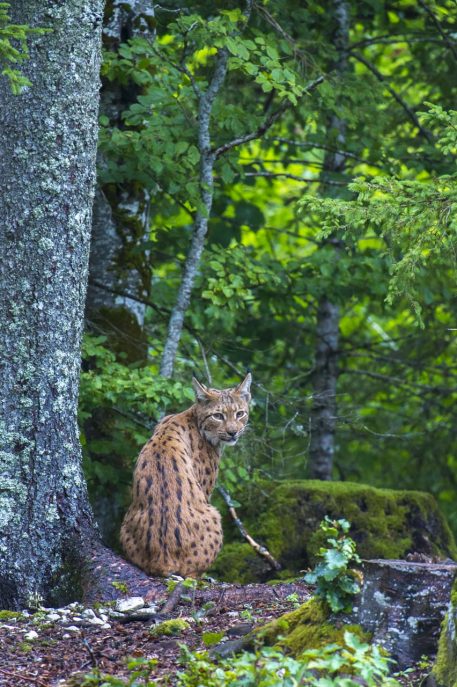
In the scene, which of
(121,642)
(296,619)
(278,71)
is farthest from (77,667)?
(278,71)

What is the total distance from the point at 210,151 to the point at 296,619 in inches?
187

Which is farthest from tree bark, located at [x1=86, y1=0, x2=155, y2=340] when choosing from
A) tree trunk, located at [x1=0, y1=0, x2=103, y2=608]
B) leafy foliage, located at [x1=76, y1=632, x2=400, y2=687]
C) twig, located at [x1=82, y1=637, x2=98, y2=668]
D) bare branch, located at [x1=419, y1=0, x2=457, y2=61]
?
leafy foliage, located at [x1=76, y1=632, x2=400, y2=687]

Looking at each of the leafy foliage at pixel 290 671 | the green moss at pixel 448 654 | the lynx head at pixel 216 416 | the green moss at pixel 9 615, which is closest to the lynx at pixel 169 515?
the lynx head at pixel 216 416

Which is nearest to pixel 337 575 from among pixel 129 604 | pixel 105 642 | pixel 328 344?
pixel 105 642

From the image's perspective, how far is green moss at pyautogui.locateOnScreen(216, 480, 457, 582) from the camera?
9.26 meters

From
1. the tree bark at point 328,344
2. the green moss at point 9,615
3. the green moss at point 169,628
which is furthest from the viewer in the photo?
the tree bark at point 328,344

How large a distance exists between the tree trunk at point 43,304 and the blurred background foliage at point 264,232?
4.14 feet

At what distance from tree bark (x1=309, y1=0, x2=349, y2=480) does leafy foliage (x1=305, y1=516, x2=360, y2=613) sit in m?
6.47

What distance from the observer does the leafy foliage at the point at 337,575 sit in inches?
184

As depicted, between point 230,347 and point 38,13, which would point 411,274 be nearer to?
point 38,13

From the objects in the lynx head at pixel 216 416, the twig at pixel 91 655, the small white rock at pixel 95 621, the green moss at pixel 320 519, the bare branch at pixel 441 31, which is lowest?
the twig at pixel 91 655

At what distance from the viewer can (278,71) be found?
791 cm

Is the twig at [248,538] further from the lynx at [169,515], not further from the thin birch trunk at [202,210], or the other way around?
the thin birch trunk at [202,210]

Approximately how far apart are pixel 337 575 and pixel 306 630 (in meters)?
0.38
